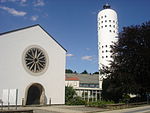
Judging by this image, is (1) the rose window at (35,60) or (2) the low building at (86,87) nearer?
(1) the rose window at (35,60)

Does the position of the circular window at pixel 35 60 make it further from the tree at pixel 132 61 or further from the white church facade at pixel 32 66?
the tree at pixel 132 61

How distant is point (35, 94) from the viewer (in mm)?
33594

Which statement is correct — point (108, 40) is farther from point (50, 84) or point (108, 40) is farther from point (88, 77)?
point (50, 84)

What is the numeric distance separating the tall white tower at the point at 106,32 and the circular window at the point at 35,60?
122 ft

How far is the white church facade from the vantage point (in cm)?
2969

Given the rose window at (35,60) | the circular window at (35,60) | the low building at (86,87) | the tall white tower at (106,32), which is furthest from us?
the tall white tower at (106,32)

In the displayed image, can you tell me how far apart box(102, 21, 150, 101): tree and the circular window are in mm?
9638

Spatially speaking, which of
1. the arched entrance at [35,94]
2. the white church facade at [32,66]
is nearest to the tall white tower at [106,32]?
the white church facade at [32,66]

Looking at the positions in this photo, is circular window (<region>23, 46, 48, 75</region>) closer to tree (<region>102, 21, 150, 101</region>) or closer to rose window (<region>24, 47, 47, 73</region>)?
rose window (<region>24, 47, 47, 73</region>)

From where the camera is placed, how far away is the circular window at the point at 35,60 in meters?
32.0

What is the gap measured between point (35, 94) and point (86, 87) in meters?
27.1

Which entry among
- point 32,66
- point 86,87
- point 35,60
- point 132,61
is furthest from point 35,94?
point 86,87

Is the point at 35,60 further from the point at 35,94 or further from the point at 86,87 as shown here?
the point at 86,87

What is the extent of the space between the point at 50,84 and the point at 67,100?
643 centimetres
